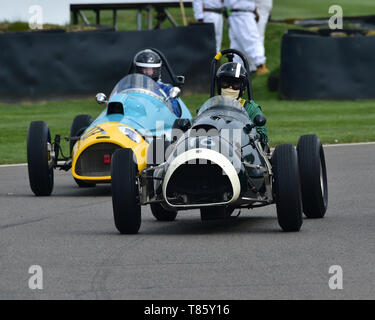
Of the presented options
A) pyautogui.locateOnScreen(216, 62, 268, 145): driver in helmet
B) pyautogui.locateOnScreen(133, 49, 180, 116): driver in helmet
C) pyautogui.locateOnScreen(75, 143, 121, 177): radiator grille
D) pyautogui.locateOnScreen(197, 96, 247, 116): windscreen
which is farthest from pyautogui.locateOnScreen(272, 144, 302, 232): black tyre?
pyautogui.locateOnScreen(133, 49, 180, 116): driver in helmet

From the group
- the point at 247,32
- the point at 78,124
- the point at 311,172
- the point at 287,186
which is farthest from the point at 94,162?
the point at 247,32

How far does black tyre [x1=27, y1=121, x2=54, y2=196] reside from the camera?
41.5 ft

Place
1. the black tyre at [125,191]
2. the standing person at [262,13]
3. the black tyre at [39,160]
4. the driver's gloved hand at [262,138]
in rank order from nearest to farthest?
the black tyre at [125,191] → the driver's gloved hand at [262,138] → the black tyre at [39,160] → the standing person at [262,13]

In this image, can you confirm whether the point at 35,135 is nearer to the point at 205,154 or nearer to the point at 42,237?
the point at 42,237

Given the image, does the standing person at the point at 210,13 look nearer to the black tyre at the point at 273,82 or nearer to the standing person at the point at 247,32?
the standing person at the point at 247,32

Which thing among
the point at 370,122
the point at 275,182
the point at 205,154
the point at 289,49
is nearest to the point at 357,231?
the point at 275,182

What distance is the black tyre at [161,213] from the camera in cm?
1041

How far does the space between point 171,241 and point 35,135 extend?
413 cm

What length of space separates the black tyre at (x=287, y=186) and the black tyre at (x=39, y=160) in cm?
422

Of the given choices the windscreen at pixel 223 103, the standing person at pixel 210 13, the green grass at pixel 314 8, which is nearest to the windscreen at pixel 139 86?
the windscreen at pixel 223 103

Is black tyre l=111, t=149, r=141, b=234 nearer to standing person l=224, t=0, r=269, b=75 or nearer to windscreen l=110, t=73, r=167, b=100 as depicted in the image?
windscreen l=110, t=73, r=167, b=100

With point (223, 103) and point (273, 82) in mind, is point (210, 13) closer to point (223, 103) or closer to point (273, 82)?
point (273, 82)

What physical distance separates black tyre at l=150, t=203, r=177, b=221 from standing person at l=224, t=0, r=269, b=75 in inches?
654

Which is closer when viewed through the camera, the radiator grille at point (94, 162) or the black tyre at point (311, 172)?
the black tyre at point (311, 172)
